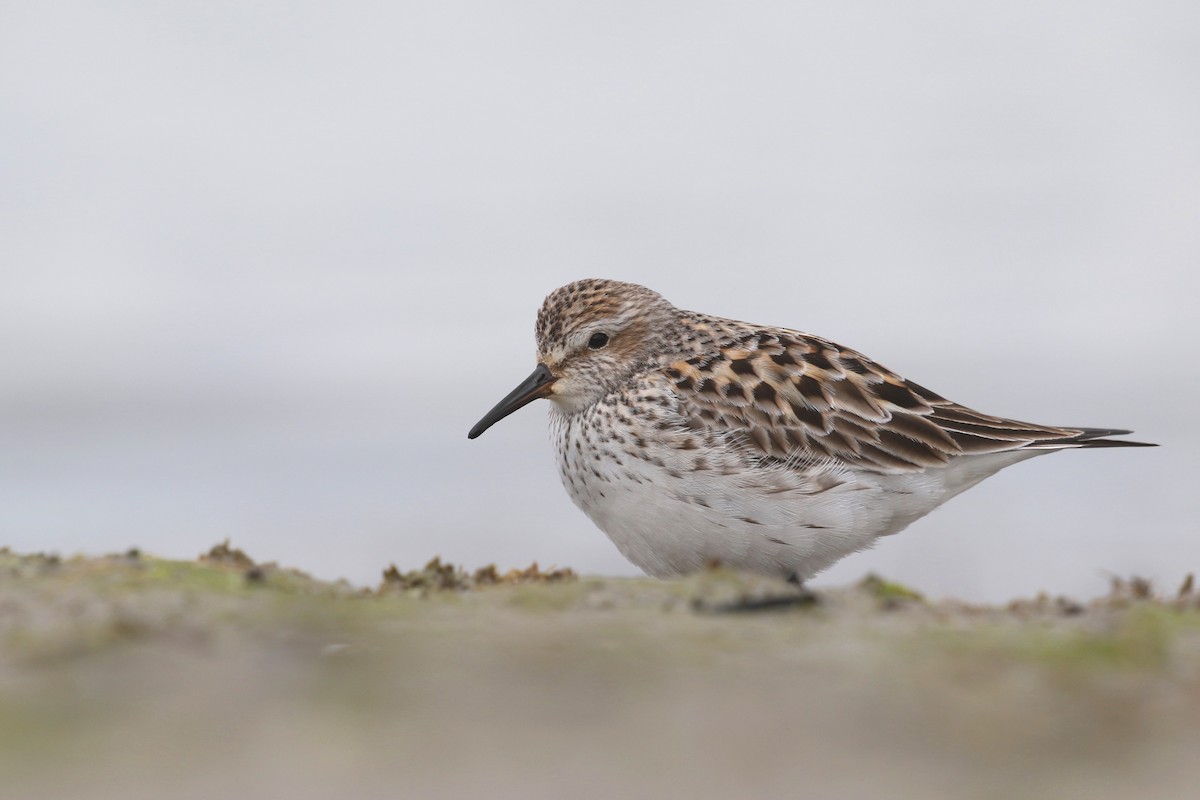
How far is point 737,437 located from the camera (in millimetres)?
6531

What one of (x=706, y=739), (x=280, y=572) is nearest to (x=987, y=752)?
(x=706, y=739)

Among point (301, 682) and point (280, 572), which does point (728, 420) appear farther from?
point (301, 682)

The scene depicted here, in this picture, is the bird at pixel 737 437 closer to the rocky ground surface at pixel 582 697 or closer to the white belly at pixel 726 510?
the white belly at pixel 726 510

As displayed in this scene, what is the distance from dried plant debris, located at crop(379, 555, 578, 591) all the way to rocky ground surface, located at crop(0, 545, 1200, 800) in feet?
2.38

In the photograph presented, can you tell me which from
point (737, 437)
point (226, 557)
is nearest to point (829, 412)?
point (737, 437)

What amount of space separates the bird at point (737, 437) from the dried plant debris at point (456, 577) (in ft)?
3.21

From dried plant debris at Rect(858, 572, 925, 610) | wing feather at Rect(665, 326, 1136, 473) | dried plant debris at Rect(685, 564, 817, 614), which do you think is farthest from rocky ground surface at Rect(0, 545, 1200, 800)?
wing feather at Rect(665, 326, 1136, 473)

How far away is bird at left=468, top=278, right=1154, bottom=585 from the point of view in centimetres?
A: 632

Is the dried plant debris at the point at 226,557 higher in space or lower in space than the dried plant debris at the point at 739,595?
higher

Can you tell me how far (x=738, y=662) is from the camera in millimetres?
3717

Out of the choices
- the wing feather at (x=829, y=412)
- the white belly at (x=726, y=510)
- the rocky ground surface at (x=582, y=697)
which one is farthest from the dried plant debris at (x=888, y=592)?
the wing feather at (x=829, y=412)

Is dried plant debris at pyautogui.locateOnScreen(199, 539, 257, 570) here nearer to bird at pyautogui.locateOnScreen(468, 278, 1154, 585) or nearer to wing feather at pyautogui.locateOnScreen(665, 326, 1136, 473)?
bird at pyautogui.locateOnScreen(468, 278, 1154, 585)

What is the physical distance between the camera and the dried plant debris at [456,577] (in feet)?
17.5

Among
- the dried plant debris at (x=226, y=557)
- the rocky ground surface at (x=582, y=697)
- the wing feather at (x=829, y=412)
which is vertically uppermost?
the wing feather at (x=829, y=412)
